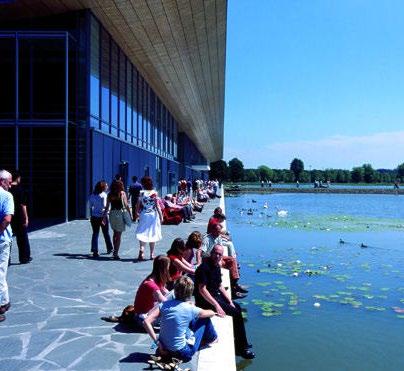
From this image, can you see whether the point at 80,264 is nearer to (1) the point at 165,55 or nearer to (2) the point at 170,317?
(2) the point at 170,317

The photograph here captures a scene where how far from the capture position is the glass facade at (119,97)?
711 inches

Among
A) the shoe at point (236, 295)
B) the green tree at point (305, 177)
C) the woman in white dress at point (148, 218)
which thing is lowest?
the shoe at point (236, 295)

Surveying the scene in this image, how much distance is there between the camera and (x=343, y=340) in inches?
310

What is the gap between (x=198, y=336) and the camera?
16.6ft

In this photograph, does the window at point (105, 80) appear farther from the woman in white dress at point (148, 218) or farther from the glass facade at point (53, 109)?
the woman in white dress at point (148, 218)

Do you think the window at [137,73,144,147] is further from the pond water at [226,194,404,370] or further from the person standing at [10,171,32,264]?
the person standing at [10,171,32,264]

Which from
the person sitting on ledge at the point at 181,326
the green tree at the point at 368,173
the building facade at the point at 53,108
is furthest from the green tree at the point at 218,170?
the person sitting on ledge at the point at 181,326

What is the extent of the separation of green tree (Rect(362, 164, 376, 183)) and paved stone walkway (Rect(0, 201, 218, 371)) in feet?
551

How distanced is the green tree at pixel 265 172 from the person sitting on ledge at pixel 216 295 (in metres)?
164

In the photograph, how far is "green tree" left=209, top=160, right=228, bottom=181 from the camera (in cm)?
13375

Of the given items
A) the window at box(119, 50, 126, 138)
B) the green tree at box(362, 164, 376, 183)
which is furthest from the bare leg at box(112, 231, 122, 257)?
the green tree at box(362, 164, 376, 183)

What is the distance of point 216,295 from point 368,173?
Answer: 173 meters

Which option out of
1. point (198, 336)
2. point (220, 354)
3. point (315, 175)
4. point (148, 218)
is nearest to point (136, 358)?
point (198, 336)

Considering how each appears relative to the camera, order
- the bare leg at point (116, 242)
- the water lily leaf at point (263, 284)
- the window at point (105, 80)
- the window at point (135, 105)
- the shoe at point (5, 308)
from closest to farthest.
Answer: the shoe at point (5, 308) → the bare leg at point (116, 242) → the water lily leaf at point (263, 284) → the window at point (105, 80) → the window at point (135, 105)
